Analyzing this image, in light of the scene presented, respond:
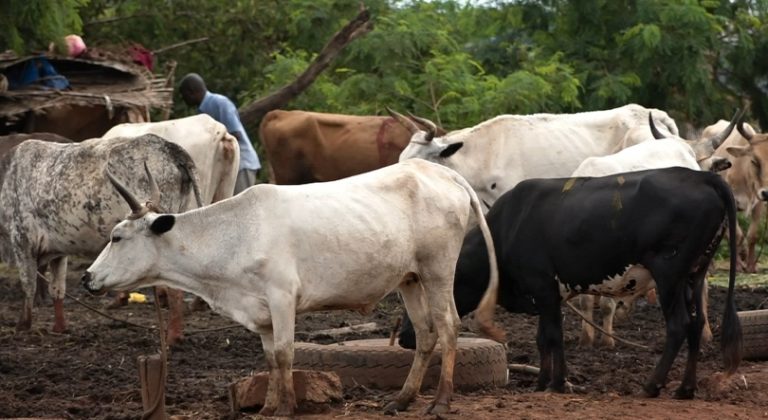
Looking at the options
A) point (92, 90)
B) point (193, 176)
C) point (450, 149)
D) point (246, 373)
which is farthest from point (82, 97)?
point (246, 373)

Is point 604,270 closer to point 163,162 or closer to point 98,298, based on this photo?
point 163,162

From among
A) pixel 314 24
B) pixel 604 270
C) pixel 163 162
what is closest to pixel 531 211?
pixel 604 270

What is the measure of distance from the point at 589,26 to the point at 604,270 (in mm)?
13022

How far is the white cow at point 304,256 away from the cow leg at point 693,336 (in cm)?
144

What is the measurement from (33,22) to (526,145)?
5.26m

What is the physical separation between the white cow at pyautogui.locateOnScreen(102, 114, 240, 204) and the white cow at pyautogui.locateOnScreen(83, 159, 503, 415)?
182 inches

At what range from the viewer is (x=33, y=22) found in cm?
1470

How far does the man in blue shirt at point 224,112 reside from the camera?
14.4 meters

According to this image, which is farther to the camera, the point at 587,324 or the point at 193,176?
the point at 193,176

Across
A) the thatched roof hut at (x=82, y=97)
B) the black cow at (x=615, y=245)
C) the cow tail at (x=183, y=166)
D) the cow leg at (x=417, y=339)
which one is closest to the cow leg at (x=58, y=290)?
the cow tail at (x=183, y=166)

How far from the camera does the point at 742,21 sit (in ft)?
70.7

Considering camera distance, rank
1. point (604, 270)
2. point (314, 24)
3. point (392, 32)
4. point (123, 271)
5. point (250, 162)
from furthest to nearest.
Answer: point (314, 24) → point (392, 32) → point (250, 162) → point (604, 270) → point (123, 271)

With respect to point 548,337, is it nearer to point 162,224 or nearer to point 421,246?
point 421,246

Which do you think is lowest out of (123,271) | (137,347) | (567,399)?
(137,347)
